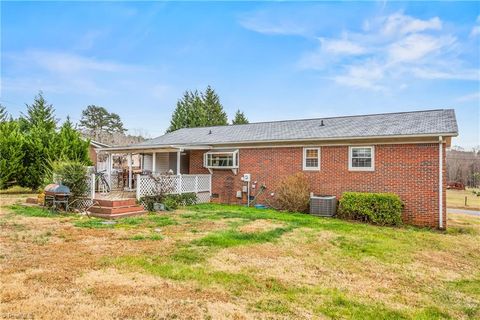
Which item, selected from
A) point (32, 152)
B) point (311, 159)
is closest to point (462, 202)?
point (311, 159)

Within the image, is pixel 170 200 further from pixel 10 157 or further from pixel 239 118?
pixel 239 118

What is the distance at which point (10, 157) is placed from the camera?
16.0 metres

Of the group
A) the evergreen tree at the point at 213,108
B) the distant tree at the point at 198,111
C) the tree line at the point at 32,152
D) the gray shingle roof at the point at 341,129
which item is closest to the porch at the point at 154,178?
the gray shingle roof at the point at 341,129

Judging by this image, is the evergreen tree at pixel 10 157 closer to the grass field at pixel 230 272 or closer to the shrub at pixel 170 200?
the grass field at pixel 230 272

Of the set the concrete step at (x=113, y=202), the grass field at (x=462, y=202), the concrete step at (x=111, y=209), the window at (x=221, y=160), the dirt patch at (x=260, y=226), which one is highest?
the window at (x=221, y=160)

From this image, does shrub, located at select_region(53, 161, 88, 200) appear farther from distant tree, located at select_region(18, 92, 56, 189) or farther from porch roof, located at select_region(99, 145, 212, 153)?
distant tree, located at select_region(18, 92, 56, 189)

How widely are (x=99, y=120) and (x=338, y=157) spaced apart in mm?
41890

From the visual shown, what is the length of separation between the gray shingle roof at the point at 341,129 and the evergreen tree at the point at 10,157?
7919mm

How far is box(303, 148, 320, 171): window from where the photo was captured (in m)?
11.9

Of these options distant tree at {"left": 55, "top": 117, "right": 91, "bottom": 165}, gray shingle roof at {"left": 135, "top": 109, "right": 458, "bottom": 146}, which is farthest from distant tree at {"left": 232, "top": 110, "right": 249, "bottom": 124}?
distant tree at {"left": 55, "top": 117, "right": 91, "bottom": 165}

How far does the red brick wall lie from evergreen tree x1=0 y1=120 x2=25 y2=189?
11.3 meters

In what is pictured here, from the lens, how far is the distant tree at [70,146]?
17.3 m

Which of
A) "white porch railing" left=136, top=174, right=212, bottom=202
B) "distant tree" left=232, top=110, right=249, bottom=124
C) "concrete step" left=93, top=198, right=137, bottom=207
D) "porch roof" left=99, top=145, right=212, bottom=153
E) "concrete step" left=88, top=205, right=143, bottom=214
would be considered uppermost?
"distant tree" left=232, top=110, right=249, bottom=124

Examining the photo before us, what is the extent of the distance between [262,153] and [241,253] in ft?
25.8
